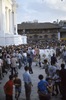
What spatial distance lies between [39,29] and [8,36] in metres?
59.4

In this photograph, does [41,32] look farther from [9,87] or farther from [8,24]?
[9,87]

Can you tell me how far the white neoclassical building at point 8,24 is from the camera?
158 ft

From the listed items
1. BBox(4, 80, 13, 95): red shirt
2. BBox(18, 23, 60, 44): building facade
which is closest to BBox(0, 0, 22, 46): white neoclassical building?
BBox(4, 80, 13, 95): red shirt

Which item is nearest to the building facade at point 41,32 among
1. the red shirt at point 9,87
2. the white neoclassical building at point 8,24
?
the white neoclassical building at point 8,24

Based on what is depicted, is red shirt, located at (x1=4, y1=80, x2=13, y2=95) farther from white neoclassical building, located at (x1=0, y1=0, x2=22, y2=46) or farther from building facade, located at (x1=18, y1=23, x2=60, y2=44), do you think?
building facade, located at (x1=18, y1=23, x2=60, y2=44)

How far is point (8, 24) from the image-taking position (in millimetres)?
60594

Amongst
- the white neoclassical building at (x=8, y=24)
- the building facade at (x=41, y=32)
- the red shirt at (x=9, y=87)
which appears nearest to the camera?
the red shirt at (x=9, y=87)

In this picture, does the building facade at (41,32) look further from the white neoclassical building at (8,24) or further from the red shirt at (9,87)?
the red shirt at (9,87)

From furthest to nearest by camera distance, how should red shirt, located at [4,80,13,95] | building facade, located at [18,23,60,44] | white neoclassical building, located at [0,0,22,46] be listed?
building facade, located at [18,23,60,44]
white neoclassical building, located at [0,0,22,46]
red shirt, located at [4,80,13,95]

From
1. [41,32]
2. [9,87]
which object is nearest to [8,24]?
[41,32]

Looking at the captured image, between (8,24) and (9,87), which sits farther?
(8,24)

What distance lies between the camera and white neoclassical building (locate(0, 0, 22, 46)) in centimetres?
4822

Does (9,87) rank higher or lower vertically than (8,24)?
higher

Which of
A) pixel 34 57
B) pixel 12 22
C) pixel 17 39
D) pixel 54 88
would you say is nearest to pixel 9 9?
pixel 12 22
